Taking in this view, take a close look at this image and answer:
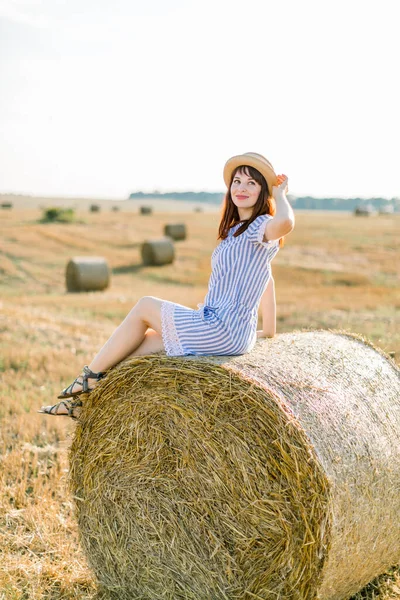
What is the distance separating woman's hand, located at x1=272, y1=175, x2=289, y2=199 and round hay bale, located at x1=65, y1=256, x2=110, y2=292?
1514 centimetres

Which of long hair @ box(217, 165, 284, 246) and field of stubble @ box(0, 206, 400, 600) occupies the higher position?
long hair @ box(217, 165, 284, 246)

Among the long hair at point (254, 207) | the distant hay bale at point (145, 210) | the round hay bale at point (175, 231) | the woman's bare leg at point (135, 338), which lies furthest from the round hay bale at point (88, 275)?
the distant hay bale at point (145, 210)

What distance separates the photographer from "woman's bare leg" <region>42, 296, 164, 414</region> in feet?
13.5

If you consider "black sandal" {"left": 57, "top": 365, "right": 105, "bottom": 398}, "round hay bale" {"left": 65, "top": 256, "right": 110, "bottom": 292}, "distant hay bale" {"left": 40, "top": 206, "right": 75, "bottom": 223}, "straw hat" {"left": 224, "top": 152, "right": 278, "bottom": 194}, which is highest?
"straw hat" {"left": 224, "top": 152, "right": 278, "bottom": 194}

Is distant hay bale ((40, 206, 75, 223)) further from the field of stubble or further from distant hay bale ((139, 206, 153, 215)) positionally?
distant hay bale ((139, 206, 153, 215))

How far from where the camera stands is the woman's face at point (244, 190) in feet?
14.2

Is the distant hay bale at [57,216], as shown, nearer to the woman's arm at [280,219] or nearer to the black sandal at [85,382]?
the black sandal at [85,382]

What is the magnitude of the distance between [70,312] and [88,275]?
204 inches

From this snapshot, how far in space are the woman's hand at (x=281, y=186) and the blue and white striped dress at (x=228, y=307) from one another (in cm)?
16

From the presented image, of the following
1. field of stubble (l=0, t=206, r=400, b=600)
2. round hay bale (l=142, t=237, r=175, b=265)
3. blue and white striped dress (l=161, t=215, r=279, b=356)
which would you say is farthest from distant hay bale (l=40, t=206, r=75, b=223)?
blue and white striped dress (l=161, t=215, r=279, b=356)

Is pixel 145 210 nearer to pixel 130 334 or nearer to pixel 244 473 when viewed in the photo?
pixel 130 334

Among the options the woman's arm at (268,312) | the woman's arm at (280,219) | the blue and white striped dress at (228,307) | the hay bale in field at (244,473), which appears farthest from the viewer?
the woman's arm at (268,312)

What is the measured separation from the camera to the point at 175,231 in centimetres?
3072

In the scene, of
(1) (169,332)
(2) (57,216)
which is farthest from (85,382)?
(2) (57,216)
